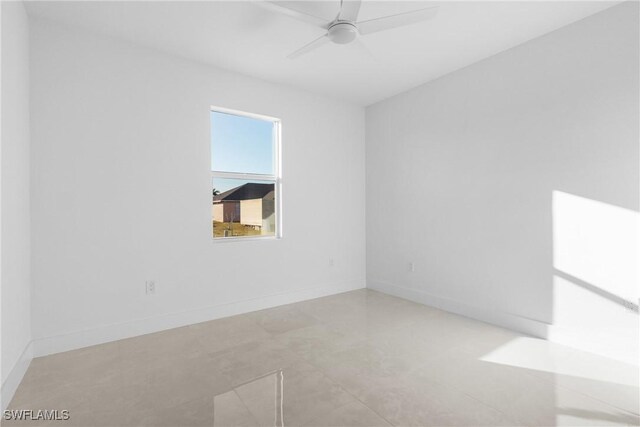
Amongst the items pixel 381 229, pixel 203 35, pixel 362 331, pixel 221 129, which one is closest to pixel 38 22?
pixel 203 35

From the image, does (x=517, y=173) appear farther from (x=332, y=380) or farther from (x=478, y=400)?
(x=332, y=380)

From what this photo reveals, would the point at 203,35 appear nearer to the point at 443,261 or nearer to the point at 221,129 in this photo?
the point at 221,129

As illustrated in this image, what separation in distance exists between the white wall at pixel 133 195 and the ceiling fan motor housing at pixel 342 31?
5.24 ft

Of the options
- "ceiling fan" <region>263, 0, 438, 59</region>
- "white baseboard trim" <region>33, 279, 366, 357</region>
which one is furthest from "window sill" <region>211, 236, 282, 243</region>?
"ceiling fan" <region>263, 0, 438, 59</region>

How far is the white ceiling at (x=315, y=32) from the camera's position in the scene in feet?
8.05

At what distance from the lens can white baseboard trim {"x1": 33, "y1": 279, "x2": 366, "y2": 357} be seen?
102 inches

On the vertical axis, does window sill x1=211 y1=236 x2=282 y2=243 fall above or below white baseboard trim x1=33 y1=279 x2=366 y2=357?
above

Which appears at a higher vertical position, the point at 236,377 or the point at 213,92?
the point at 213,92

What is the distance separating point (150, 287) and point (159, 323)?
0.36 meters

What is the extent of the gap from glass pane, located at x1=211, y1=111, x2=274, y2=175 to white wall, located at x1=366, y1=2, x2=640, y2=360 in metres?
1.66

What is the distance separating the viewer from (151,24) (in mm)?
2666

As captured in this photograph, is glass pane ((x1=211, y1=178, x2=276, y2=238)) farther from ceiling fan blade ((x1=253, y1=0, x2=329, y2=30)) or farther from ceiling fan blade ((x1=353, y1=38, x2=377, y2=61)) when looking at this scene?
ceiling fan blade ((x1=253, y1=0, x2=329, y2=30))

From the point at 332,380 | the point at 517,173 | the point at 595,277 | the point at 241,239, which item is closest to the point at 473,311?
the point at 595,277

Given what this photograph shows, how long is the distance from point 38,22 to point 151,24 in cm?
86
